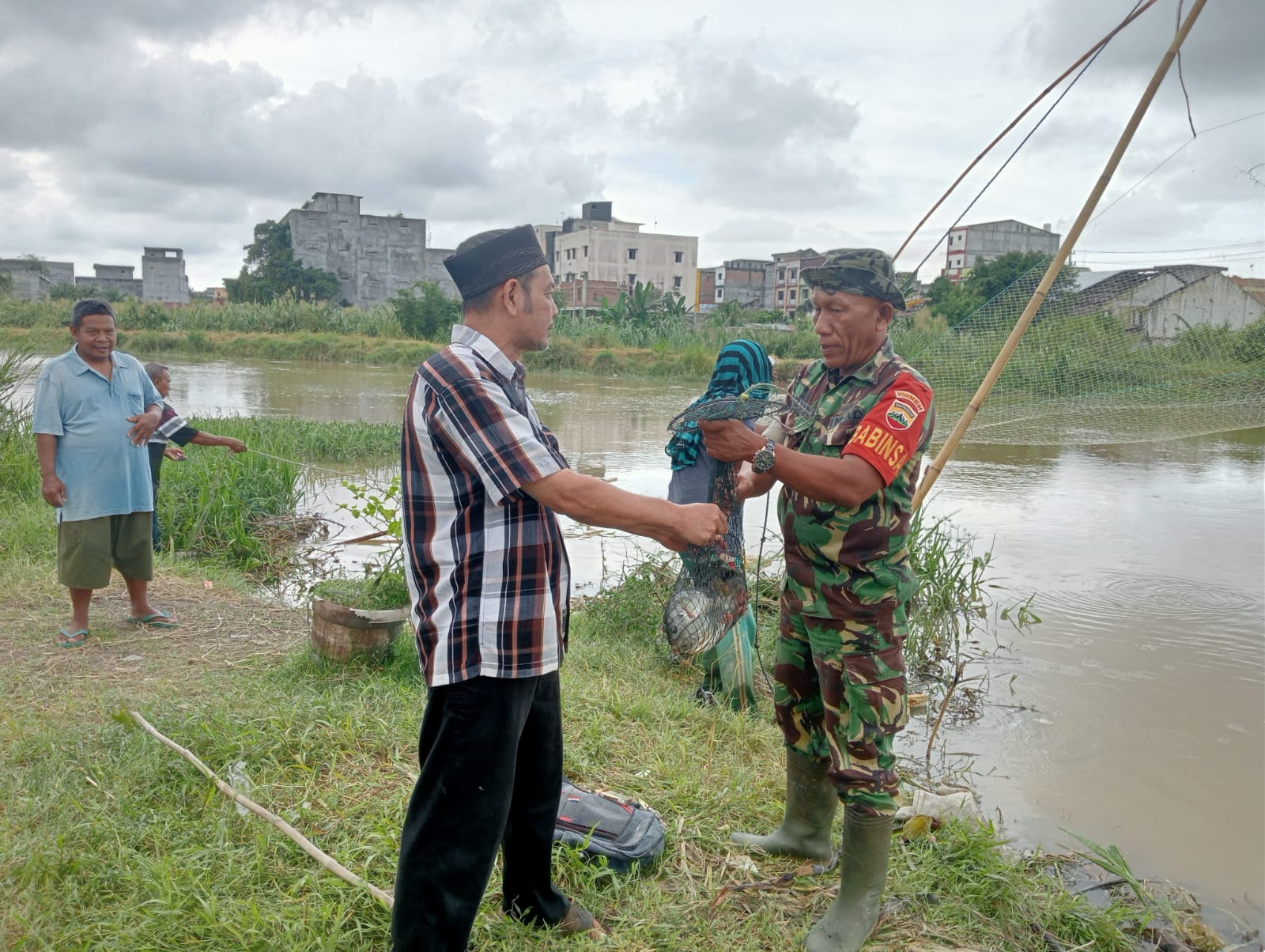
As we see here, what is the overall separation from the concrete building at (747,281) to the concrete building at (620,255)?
3.86m

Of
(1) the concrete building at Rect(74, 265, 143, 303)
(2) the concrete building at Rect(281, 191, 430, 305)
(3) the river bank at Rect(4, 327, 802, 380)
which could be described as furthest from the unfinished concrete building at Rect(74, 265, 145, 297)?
(3) the river bank at Rect(4, 327, 802, 380)

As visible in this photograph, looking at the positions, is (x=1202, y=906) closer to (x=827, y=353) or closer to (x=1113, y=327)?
(x=827, y=353)

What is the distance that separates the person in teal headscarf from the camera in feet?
10.8

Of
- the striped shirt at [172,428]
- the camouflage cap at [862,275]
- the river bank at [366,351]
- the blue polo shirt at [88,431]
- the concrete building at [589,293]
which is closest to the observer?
the camouflage cap at [862,275]

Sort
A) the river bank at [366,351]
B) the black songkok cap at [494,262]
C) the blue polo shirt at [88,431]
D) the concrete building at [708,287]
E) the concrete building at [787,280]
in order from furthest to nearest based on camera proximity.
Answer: the concrete building at [708,287], the concrete building at [787,280], the river bank at [366,351], the blue polo shirt at [88,431], the black songkok cap at [494,262]

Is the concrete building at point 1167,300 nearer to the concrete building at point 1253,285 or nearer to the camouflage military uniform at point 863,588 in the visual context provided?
the concrete building at point 1253,285

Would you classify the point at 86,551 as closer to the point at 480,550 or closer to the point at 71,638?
the point at 71,638

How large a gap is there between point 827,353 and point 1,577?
523 cm

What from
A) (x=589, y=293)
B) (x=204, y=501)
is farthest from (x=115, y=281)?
(x=204, y=501)

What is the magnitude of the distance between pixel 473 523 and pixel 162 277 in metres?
54.5

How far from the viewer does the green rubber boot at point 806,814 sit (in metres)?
2.58

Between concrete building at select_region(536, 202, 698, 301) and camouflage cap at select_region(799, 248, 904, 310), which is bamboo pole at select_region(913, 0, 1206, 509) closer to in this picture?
camouflage cap at select_region(799, 248, 904, 310)

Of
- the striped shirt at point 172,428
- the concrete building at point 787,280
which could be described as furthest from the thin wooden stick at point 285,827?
the concrete building at point 787,280

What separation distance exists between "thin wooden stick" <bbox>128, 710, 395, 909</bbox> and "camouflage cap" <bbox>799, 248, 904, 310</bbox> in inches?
71.1
